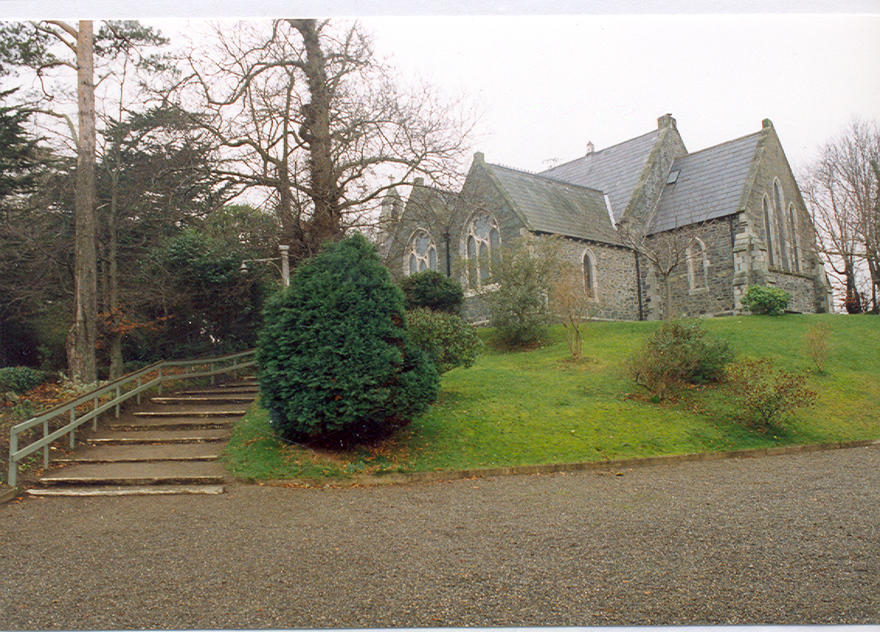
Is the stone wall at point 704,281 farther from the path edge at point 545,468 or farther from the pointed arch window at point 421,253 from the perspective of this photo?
the path edge at point 545,468

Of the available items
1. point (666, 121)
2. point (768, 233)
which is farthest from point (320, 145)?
point (666, 121)

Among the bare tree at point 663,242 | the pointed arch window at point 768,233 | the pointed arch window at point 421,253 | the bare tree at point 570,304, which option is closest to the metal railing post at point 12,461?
the bare tree at point 570,304

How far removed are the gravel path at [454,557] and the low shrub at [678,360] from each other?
3.85m

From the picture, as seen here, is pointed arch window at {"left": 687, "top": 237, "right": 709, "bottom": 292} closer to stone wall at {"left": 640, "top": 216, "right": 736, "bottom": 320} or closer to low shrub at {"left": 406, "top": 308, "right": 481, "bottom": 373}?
stone wall at {"left": 640, "top": 216, "right": 736, "bottom": 320}

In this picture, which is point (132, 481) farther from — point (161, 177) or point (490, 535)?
point (161, 177)

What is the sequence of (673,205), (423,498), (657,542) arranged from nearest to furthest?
(657,542) → (423,498) → (673,205)

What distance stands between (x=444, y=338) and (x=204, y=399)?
461 cm

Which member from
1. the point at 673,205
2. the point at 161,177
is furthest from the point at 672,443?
the point at 673,205

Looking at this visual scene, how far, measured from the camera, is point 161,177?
443 inches

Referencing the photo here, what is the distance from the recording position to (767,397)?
923 centimetres

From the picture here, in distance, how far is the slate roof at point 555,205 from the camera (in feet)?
64.3

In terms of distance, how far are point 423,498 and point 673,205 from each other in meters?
18.4

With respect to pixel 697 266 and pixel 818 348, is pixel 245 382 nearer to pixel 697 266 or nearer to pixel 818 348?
pixel 818 348

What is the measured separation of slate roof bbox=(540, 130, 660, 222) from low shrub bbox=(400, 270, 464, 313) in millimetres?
8664
